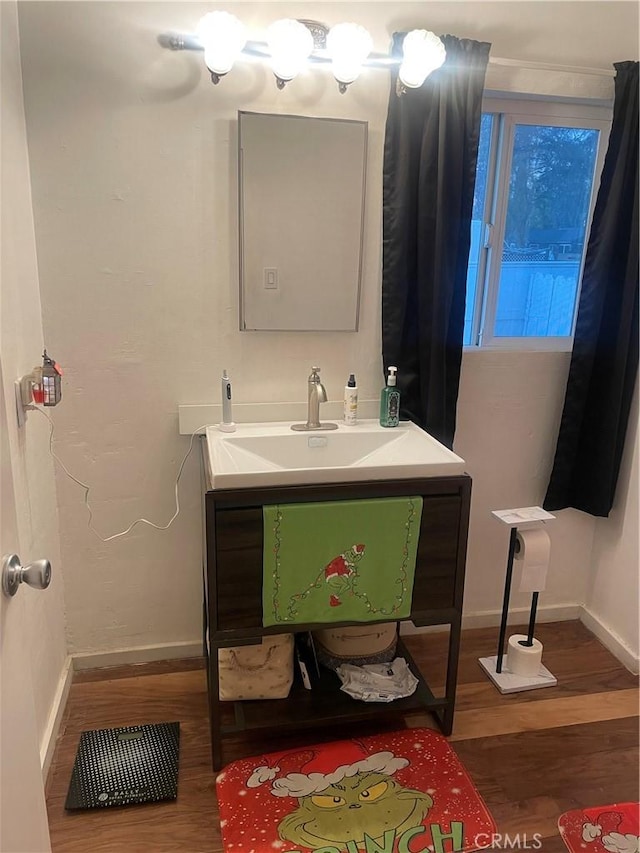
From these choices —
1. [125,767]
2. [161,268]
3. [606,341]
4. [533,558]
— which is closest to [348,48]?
[161,268]

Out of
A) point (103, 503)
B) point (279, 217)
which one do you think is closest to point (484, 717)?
point (103, 503)

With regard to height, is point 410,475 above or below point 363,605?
above

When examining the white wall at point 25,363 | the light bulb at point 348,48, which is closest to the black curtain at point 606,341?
the light bulb at point 348,48

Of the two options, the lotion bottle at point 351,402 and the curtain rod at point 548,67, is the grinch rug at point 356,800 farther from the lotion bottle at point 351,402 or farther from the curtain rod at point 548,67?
the curtain rod at point 548,67

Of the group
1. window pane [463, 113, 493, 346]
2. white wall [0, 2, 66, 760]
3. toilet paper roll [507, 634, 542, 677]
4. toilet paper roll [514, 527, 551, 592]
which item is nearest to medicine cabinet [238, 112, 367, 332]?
window pane [463, 113, 493, 346]

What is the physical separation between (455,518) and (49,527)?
4.09ft

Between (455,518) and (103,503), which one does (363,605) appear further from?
(103,503)

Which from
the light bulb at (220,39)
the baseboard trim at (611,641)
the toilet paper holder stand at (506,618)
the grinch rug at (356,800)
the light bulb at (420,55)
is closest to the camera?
the grinch rug at (356,800)

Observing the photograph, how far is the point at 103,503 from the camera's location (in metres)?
2.09

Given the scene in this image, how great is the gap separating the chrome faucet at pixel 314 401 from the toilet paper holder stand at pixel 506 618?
0.69 m

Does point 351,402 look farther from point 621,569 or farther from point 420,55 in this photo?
point 621,569

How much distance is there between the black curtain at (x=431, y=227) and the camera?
1908mm

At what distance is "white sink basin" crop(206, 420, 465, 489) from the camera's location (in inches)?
66.1

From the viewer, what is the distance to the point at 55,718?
1896mm
